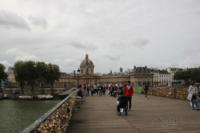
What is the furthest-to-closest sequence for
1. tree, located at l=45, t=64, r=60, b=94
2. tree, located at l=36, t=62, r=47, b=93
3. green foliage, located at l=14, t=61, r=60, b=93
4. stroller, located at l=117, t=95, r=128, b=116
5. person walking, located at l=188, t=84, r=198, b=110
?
tree, located at l=45, t=64, r=60, b=94
tree, located at l=36, t=62, r=47, b=93
green foliage, located at l=14, t=61, r=60, b=93
person walking, located at l=188, t=84, r=198, b=110
stroller, located at l=117, t=95, r=128, b=116

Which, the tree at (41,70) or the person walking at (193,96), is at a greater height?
the tree at (41,70)

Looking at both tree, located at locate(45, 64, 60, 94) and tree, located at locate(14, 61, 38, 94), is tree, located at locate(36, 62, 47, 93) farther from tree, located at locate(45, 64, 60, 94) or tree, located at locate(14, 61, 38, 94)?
tree, located at locate(14, 61, 38, 94)

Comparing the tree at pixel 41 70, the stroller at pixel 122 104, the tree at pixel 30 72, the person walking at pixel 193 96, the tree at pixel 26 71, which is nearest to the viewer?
the stroller at pixel 122 104

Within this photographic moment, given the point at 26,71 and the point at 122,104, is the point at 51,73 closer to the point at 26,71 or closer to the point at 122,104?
the point at 26,71

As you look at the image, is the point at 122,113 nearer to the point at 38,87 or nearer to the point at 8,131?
the point at 8,131

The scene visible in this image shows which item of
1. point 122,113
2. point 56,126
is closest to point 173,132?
point 56,126

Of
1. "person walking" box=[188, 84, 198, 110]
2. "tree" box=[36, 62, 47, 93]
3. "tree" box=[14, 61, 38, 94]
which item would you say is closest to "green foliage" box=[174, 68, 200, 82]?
"tree" box=[36, 62, 47, 93]

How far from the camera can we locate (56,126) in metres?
11.3

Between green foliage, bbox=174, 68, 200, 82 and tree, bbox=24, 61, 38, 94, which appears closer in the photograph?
tree, bbox=24, 61, 38, 94

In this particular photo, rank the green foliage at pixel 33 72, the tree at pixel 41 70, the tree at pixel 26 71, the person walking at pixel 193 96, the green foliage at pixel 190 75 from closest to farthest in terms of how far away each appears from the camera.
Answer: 1. the person walking at pixel 193 96
2. the tree at pixel 26 71
3. the green foliage at pixel 33 72
4. the tree at pixel 41 70
5. the green foliage at pixel 190 75

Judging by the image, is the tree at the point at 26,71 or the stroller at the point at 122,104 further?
the tree at the point at 26,71

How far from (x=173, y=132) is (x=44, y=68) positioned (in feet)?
475

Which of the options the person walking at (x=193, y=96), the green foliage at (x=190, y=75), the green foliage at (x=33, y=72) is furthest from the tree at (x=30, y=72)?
the person walking at (x=193, y=96)

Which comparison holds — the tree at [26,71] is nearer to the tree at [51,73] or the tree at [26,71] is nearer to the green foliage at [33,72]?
the green foliage at [33,72]
